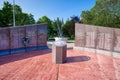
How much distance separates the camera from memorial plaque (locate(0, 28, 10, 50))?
1231 centimetres

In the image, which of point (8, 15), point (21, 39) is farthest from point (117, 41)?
point (8, 15)

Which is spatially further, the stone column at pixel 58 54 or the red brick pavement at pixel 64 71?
the stone column at pixel 58 54

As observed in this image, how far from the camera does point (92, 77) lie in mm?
7621

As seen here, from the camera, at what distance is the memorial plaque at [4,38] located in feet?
40.4

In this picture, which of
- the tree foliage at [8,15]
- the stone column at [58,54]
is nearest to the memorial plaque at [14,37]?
the stone column at [58,54]

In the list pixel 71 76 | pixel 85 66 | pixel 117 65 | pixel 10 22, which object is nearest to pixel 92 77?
pixel 71 76

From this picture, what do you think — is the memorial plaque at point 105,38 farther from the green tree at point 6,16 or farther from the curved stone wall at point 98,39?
the green tree at point 6,16

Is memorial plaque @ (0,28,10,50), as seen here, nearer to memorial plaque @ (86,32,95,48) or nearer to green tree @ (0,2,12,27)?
memorial plaque @ (86,32,95,48)

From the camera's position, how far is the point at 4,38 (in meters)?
12.6

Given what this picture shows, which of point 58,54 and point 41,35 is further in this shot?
point 41,35

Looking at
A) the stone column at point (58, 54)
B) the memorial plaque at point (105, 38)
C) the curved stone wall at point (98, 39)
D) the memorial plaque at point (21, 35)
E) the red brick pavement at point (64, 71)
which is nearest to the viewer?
the red brick pavement at point (64, 71)

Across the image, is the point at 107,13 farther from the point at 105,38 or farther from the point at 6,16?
the point at 6,16

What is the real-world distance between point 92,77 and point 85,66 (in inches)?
76.0

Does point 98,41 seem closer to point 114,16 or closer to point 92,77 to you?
point 92,77
